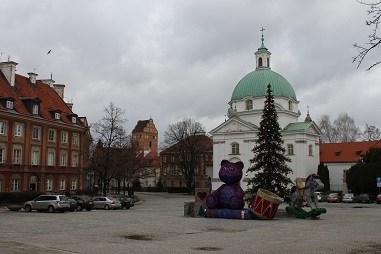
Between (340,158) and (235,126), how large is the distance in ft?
58.3

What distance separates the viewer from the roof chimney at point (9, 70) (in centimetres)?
4828

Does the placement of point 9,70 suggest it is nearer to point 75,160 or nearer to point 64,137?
point 64,137

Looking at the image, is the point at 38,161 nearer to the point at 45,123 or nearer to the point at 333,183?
the point at 45,123

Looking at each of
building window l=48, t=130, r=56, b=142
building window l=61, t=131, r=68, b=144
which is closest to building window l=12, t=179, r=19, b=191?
building window l=48, t=130, r=56, b=142

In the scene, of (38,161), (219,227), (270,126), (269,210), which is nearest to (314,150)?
(270,126)

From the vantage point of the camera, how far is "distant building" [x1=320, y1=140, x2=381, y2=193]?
71062 mm

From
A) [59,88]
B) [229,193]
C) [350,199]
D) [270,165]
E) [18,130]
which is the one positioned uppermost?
[59,88]

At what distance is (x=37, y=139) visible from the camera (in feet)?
157

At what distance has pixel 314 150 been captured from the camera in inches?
2849

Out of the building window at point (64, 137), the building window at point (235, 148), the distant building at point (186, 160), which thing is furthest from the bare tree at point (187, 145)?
the building window at point (64, 137)

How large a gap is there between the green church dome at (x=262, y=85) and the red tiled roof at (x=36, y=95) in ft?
100

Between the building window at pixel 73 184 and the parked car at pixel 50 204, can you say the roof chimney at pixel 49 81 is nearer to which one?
the building window at pixel 73 184

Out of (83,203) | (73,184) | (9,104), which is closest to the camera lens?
(83,203)

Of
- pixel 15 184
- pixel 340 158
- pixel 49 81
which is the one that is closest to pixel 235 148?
pixel 340 158
